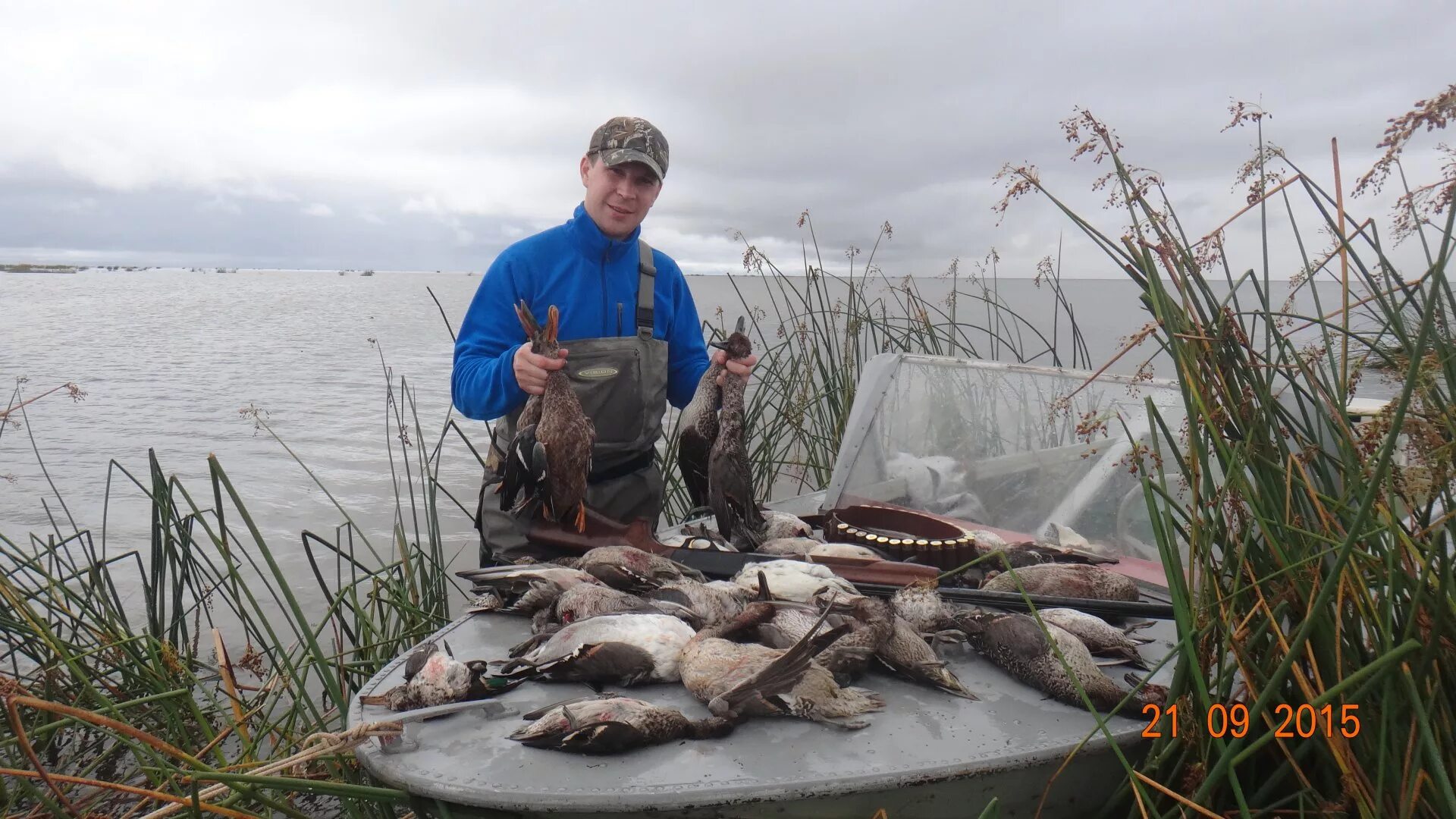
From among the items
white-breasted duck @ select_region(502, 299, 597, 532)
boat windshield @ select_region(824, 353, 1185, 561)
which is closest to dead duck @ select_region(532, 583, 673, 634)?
white-breasted duck @ select_region(502, 299, 597, 532)

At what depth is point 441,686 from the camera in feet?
6.18

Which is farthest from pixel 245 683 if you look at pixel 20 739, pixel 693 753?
pixel 693 753

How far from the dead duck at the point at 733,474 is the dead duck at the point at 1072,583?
3.44 ft

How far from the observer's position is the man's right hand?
3.08m

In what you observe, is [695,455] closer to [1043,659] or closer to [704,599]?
[704,599]

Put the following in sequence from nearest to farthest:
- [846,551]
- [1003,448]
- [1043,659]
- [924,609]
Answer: [1043,659]
[924,609]
[846,551]
[1003,448]

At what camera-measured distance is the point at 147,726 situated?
12.1 ft

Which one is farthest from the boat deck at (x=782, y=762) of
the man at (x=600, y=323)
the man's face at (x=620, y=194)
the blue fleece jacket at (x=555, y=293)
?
the man's face at (x=620, y=194)

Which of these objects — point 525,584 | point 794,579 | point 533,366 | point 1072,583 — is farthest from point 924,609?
point 533,366

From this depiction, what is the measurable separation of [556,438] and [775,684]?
5.39ft

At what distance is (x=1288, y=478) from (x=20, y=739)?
2.16 metres

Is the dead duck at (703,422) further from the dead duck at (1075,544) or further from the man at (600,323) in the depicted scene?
the dead duck at (1075,544)

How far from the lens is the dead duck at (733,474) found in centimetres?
335
